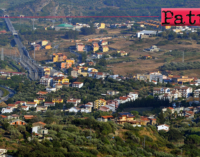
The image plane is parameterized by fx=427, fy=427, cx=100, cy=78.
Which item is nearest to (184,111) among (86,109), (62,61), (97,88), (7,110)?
(86,109)


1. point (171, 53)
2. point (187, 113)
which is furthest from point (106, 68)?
point (187, 113)

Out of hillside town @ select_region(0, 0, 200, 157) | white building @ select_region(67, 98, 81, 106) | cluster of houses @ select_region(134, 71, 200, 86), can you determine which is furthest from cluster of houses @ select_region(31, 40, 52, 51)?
white building @ select_region(67, 98, 81, 106)

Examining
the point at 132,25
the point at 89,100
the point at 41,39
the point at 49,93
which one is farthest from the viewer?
the point at 132,25

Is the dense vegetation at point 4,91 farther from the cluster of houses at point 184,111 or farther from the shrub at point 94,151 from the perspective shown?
the shrub at point 94,151

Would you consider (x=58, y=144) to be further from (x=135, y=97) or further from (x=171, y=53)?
(x=171, y=53)

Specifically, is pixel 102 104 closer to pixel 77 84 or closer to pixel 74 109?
pixel 74 109

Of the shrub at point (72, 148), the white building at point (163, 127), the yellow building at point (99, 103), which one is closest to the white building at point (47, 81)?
the yellow building at point (99, 103)

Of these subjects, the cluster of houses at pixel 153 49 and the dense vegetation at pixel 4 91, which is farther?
the cluster of houses at pixel 153 49

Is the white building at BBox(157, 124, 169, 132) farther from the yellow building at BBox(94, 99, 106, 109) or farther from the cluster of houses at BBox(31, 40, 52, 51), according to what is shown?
the cluster of houses at BBox(31, 40, 52, 51)
